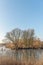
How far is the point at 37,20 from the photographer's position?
122 inches

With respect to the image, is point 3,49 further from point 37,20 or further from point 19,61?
point 37,20

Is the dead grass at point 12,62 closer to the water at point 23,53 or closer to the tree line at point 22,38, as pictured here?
the water at point 23,53

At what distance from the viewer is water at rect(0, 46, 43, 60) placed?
305cm

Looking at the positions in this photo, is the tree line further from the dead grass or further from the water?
the dead grass

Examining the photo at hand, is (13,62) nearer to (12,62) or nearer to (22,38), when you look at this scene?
(12,62)

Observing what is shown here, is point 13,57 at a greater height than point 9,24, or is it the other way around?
point 9,24

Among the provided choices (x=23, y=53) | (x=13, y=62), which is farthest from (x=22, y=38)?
(x=13, y=62)

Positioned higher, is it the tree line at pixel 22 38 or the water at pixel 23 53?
the tree line at pixel 22 38

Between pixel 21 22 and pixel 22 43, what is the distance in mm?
322

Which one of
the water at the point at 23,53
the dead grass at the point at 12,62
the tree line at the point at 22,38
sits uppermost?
the tree line at the point at 22,38

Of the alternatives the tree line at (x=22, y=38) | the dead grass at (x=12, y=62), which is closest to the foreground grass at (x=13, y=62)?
the dead grass at (x=12, y=62)

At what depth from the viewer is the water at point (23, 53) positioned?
3051 mm

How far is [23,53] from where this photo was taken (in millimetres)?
3141

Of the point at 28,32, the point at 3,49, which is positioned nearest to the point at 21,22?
the point at 28,32
